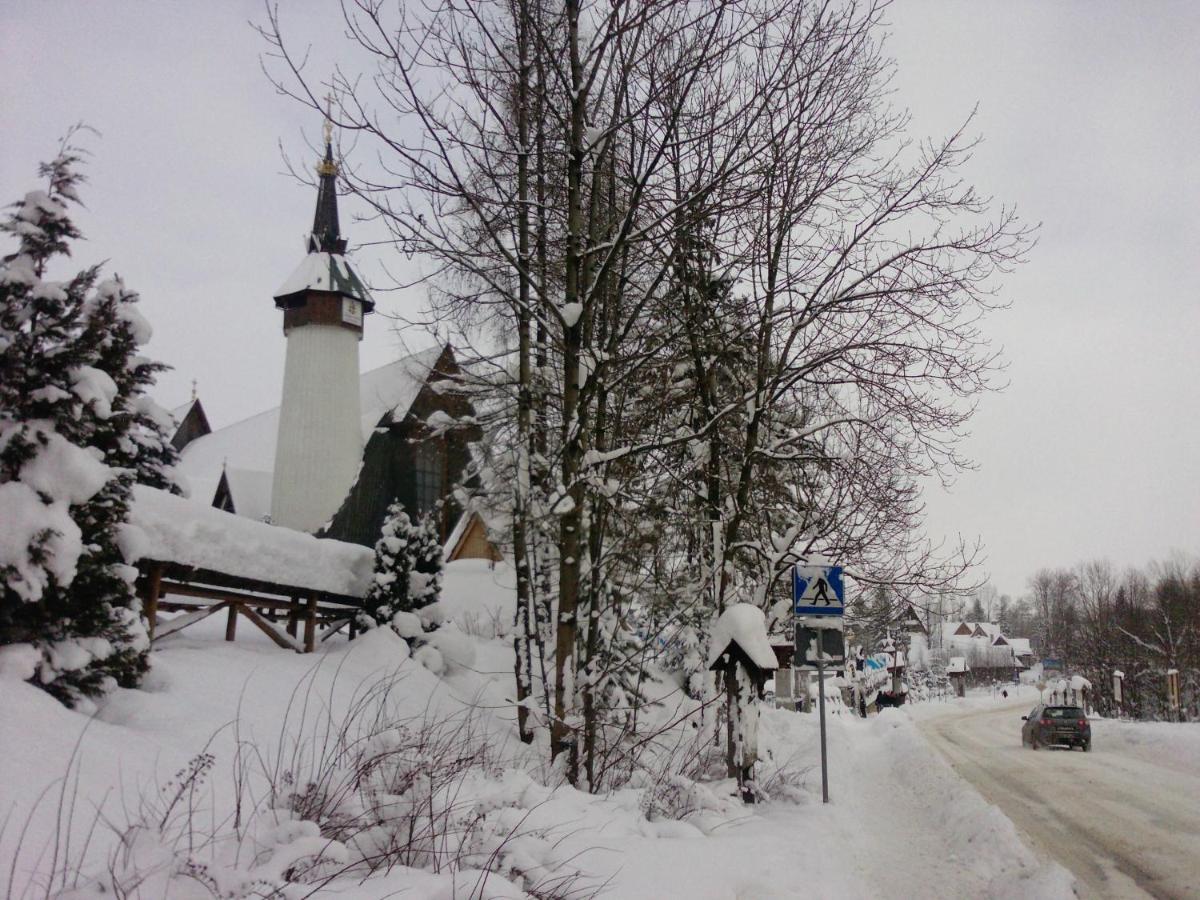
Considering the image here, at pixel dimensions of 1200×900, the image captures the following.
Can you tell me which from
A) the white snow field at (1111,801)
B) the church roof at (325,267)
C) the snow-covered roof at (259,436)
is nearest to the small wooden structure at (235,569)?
the white snow field at (1111,801)

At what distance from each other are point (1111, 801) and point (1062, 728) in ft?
40.0

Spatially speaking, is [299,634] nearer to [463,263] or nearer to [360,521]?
[360,521]

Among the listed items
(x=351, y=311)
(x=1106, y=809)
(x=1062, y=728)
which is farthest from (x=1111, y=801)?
(x=351, y=311)

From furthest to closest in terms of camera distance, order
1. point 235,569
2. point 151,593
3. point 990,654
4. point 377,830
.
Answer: point 990,654 → point 235,569 → point 151,593 → point 377,830

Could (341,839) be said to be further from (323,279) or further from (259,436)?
(259,436)

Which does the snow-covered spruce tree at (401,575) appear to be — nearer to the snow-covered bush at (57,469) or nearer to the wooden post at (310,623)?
the wooden post at (310,623)

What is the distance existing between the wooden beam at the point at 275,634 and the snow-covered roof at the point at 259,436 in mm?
12151

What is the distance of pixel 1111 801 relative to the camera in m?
13.3

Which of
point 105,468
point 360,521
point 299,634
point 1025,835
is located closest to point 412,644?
point 299,634

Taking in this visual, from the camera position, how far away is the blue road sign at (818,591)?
36.6 feet

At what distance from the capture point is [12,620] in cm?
721

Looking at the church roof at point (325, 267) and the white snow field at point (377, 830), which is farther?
the church roof at point (325, 267)

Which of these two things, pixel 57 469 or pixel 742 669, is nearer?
pixel 57 469

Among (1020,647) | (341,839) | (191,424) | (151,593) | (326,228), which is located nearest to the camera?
(341,839)
